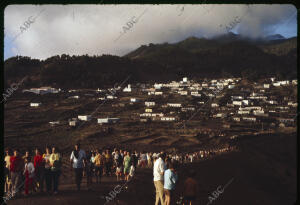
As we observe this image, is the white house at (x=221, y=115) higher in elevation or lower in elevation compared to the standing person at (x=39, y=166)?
lower

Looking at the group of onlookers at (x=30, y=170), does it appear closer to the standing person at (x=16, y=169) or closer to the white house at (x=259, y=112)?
the standing person at (x=16, y=169)

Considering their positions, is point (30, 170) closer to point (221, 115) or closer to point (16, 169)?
point (16, 169)

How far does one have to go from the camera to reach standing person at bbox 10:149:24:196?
11.6 metres

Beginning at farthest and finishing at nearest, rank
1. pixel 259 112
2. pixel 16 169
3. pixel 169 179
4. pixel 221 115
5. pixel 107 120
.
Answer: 1. pixel 259 112
2. pixel 221 115
3. pixel 107 120
4. pixel 16 169
5. pixel 169 179

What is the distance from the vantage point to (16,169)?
11703 millimetres

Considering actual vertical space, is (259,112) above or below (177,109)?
below

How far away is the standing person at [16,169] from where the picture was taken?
457 inches

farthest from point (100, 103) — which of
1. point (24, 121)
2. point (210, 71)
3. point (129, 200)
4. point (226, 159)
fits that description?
point (210, 71)

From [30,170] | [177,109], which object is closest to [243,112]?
[177,109]

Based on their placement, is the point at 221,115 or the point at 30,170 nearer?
the point at 30,170

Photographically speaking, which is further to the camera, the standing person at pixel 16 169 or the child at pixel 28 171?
the child at pixel 28 171

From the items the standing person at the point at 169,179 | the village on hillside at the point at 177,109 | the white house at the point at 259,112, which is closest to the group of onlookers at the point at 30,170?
the standing person at the point at 169,179

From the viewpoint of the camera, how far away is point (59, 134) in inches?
2058

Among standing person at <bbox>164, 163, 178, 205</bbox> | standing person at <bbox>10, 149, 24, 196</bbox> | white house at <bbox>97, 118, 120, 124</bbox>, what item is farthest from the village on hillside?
standing person at <bbox>164, 163, 178, 205</bbox>
